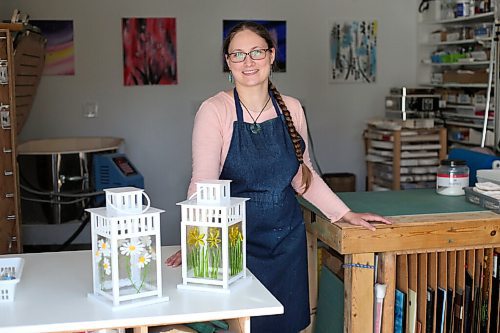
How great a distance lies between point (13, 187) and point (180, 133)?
96.8 inches

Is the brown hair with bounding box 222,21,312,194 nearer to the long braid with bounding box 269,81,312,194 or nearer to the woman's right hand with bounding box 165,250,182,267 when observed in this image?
the long braid with bounding box 269,81,312,194

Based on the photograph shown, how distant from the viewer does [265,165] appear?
241 cm

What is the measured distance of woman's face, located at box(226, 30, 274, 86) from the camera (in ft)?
7.31

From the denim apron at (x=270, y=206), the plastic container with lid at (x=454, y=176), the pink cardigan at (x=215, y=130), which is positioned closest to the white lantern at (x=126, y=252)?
the pink cardigan at (x=215, y=130)

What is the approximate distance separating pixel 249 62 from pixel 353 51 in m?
3.88

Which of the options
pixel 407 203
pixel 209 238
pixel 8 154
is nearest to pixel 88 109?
pixel 8 154

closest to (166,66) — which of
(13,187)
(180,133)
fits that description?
(180,133)

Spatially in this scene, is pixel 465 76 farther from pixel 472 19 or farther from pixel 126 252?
pixel 126 252

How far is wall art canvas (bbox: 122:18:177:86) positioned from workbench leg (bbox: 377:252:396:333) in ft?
11.5

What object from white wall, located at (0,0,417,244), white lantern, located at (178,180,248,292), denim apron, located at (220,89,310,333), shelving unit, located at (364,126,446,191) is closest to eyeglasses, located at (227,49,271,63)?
denim apron, located at (220,89,310,333)

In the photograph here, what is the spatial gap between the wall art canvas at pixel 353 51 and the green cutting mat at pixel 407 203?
2.87m

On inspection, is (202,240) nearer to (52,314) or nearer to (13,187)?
(52,314)

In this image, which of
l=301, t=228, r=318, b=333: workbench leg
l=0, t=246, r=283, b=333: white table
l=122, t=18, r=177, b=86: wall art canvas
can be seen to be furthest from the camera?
l=122, t=18, r=177, b=86: wall art canvas

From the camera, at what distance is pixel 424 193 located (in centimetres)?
319
